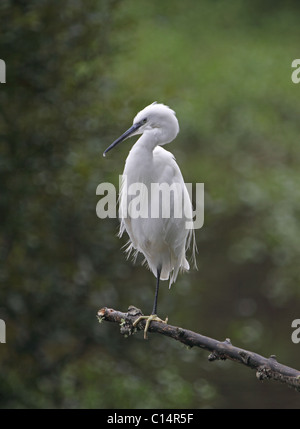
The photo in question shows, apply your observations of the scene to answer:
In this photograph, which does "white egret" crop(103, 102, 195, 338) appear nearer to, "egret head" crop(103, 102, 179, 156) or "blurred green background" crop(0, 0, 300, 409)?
"egret head" crop(103, 102, 179, 156)

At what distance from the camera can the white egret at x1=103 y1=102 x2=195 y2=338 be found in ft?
9.02

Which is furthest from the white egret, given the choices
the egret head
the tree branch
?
the tree branch

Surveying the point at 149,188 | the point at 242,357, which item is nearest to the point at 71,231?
the point at 149,188

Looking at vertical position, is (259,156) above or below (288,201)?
above

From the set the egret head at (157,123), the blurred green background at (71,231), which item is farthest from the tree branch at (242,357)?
the blurred green background at (71,231)

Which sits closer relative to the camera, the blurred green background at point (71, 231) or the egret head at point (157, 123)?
the egret head at point (157, 123)

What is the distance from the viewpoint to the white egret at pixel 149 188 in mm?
2750

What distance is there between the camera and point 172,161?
294 centimetres

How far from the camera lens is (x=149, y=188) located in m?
2.92

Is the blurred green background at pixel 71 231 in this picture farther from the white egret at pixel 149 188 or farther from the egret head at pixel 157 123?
the egret head at pixel 157 123

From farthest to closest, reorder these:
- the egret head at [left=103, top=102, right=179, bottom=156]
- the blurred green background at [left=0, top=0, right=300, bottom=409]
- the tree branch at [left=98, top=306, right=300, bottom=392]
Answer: the blurred green background at [left=0, top=0, right=300, bottom=409], the egret head at [left=103, top=102, right=179, bottom=156], the tree branch at [left=98, top=306, right=300, bottom=392]

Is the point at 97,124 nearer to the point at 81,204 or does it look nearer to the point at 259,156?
the point at 81,204

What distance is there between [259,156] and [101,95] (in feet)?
12.4
